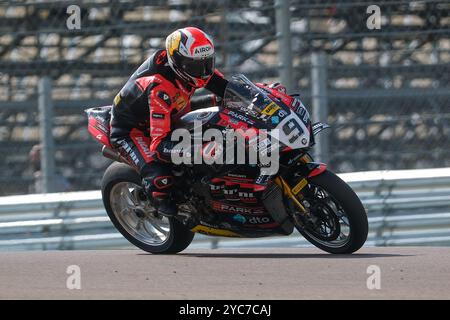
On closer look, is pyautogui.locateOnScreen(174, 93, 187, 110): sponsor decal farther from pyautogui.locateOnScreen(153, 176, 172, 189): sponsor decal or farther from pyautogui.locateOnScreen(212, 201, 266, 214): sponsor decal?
pyautogui.locateOnScreen(212, 201, 266, 214): sponsor decal

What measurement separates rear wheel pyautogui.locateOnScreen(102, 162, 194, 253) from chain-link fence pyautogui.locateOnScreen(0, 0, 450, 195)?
1.37 meters

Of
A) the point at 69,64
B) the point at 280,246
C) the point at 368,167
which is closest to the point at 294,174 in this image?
the point at 280,246

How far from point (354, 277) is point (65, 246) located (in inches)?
130

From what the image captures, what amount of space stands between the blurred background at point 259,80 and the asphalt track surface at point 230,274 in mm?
607

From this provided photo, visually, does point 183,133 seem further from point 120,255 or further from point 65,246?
point 65,246

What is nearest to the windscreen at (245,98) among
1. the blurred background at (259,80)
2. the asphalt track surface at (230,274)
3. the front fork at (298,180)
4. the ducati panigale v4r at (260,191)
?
the ducati panigale v4r at (260,191)

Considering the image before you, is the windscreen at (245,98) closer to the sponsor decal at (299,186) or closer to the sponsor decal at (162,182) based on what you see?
the sponsor decal at (299,186)

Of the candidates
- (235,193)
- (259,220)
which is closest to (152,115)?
(235,193)

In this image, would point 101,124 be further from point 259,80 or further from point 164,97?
point 259,80

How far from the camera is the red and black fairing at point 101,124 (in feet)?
26.4

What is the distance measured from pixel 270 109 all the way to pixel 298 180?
514 mm

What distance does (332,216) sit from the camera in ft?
23.4

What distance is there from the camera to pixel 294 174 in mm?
7199
